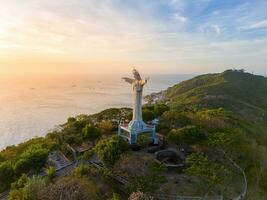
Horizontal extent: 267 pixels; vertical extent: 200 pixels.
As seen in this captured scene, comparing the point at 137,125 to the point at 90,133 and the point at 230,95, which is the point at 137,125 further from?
the point at 230,95

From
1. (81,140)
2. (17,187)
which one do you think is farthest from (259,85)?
(17,187)

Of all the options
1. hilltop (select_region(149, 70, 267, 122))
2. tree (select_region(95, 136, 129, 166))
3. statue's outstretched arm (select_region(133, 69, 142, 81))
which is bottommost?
hilltop (select_region(149, 70, 267, 122))

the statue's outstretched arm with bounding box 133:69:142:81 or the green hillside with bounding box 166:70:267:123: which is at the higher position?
the statue's outstretched arm with bounding box 133:69:142:81

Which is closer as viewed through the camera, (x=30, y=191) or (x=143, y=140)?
(x=30, y=191)

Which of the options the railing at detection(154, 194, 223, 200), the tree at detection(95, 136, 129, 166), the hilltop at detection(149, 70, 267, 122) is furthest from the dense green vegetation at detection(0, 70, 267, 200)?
the hilltop at detection(149, 70, 267, 122)

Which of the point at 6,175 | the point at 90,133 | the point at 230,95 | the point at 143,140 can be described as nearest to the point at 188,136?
the point at 143,140

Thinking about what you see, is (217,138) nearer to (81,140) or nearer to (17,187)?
(81,140)

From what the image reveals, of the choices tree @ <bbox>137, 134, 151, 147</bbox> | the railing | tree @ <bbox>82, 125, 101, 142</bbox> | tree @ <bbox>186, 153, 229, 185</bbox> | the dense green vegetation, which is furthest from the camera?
tree @ <bbox>82, 125, 101, 142</bbox>

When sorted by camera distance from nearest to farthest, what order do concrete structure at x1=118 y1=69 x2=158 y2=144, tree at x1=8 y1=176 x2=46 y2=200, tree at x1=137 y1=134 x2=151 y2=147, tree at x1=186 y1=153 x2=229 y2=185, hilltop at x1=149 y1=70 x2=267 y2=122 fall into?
tree at x1=8 y1=176 x2=46 y2=200 → tree at x1=186 y1=153 x2=229 y2=185 → tree at x1=137 y1=134 x2=151 y2=147 → concrete structure at x1=118 y1=69 x2=158 y2=144 → hilltop at x1=149 y1=70 x2=267 y2=122

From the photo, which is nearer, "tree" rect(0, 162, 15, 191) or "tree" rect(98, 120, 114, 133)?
"tree" rect(0, 162, 15, 191)

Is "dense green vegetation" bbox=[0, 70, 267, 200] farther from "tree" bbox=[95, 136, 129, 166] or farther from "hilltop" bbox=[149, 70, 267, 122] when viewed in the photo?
"hilltop" bbox=[149, 70, 267, 122]

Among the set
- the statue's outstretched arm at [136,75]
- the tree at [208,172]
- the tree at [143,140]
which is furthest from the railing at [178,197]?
the statue's outstretched arm at [136,75]

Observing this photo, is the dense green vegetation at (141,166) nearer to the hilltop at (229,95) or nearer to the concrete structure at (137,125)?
the concrete structure at (137,125)
